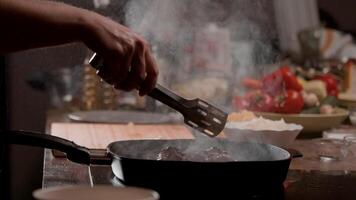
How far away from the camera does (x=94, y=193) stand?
1132 millimetres

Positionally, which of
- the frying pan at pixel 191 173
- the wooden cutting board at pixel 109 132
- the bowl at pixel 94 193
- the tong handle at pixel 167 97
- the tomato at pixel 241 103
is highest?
the tong handle at pixel 167 97

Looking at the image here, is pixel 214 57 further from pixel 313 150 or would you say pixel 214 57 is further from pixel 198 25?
pixel 313 150

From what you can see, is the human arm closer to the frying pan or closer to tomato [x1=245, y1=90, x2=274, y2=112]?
the frying pan

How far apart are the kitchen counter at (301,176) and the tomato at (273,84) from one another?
2.30 ft

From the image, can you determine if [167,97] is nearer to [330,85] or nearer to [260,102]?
[260,102]

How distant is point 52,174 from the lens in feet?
5.19

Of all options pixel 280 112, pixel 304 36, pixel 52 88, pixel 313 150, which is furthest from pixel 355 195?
pixel 304 36

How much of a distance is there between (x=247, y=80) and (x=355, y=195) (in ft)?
4.53

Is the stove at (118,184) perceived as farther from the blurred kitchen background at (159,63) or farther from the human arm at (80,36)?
the blurred kitchen background at (159,63)

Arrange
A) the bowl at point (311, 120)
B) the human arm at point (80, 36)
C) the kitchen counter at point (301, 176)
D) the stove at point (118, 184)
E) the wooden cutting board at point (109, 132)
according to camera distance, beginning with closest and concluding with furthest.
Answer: the human arm at point (80, 36), the stove at point (118, 184), the kitchen counter at point (301, 176), the wooden cutting board at point (109, 132), the bowl at point (311, 120)

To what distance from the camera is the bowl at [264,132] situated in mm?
2081

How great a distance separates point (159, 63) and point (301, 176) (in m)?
1.27

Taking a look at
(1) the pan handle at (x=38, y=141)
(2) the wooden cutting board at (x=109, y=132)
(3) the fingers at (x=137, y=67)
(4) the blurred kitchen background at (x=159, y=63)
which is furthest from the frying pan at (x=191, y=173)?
(4) the blurred kitchen background at (x=159, y=63)

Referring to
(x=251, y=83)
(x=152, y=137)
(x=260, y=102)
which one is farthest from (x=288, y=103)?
(x=152, y=137)
